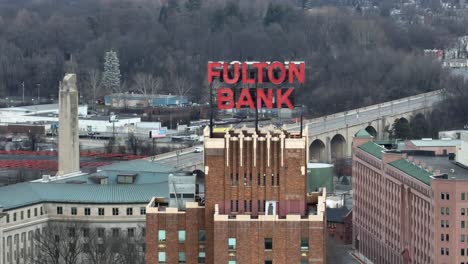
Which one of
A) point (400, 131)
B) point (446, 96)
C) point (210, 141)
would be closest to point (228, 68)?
point (210, 141)

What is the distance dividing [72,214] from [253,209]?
41.5 meters

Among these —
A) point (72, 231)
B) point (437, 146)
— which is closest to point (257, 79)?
point (72, 231)

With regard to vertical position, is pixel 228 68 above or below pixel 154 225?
above

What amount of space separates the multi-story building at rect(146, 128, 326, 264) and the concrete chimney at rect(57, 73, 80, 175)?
184 ft

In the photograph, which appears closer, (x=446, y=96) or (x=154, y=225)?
(x=154, y=225)

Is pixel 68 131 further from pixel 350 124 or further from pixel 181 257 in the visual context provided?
pixel 181 257

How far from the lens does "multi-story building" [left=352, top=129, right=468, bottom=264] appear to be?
9731 centimetres

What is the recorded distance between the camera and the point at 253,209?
2542 inches

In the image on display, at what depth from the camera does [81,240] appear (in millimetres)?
A: 102125

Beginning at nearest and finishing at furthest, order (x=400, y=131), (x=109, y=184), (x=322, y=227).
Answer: (x=322, y=227) < (x=109, y=184) < (x=400, y=131)

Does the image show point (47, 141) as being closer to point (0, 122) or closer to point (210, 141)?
point (0, 122)

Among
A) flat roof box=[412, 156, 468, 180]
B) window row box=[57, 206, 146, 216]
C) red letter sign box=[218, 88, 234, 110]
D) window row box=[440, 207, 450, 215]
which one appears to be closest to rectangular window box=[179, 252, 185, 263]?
red letter sign box=[218, 88, 234, 110]

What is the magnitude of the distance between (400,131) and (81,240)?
196ft

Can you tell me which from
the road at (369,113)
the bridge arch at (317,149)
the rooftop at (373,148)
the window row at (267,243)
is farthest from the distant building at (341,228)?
the window row at (267,243)
